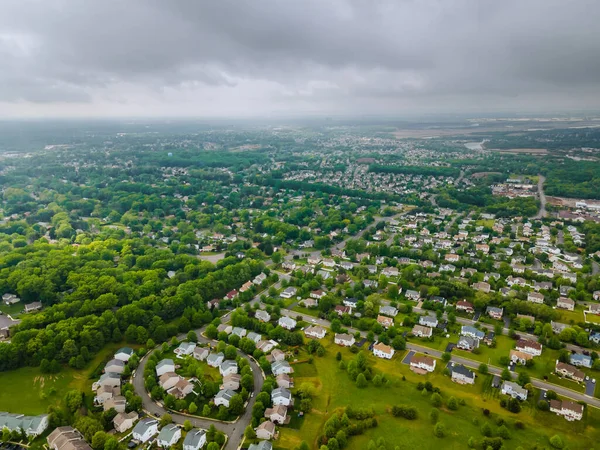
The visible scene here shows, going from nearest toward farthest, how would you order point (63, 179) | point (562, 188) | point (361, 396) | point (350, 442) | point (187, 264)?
1. point (350, 442)
2. point (361, 396)
3. point (187, 264)
4. point (562, 188)
5. point (63, 179)

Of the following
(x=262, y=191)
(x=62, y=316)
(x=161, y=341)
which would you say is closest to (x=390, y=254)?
(x=161, y=341)

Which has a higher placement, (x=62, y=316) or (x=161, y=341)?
(x=62, y=316)

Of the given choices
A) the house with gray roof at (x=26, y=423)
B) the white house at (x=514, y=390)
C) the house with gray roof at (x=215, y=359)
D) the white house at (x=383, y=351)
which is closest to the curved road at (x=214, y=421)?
the house with gray roof at (x=215, y=359)

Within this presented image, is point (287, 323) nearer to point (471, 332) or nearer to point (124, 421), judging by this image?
point (124, 421)

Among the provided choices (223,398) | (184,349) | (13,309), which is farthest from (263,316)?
(13,309)

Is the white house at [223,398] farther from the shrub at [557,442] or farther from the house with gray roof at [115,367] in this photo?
the shrub at [557,442]

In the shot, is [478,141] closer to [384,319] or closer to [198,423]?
[384,319]
